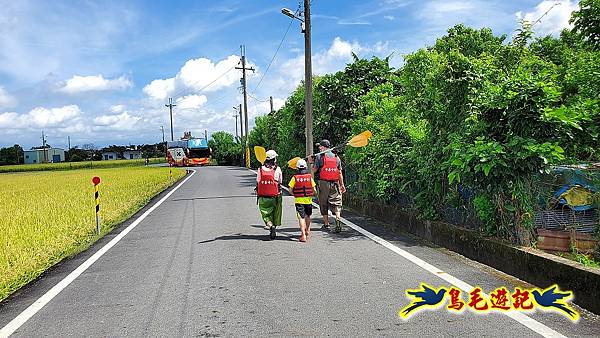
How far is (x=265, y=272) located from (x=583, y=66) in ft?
26.8

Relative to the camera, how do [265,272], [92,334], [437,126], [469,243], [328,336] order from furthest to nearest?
[437,126] → [469,243] → [265,272] → [92,334] → [328,336]

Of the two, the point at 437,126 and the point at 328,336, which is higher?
the point at 437,126

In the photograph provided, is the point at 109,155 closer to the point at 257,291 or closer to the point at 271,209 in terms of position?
the point at 271,209

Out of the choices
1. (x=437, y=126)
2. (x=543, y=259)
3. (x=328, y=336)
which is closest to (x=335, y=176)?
(x=437, y=126)

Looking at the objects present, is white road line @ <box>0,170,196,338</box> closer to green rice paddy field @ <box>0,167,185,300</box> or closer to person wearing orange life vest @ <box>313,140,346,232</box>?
green rice paddy field @ <box>0,167,185,300</box>

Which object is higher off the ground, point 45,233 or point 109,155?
point 45,233

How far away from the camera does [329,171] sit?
1051 cm

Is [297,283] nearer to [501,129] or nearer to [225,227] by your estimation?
[501,129]

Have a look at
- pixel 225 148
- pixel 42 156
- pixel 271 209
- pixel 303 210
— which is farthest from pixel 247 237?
pixel 42 156

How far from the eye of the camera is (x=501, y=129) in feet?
23.6

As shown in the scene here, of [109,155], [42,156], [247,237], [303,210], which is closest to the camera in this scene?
[303,210]

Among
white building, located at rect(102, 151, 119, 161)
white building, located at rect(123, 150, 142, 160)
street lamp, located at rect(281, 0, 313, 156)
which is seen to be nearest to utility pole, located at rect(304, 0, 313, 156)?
street lamp, located at rect(281, 0, 313, 156)

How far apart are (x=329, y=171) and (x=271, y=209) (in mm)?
1532

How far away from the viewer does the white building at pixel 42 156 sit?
12525cm
